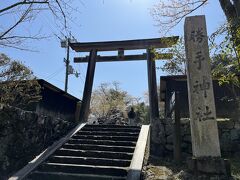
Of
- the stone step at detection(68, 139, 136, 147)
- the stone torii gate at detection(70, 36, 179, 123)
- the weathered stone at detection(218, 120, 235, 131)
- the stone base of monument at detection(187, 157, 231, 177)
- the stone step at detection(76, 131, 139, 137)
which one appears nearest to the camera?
the stone base of monument at detection(187, 157, 231, 177)

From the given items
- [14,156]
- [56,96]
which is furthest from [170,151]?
[56,96]

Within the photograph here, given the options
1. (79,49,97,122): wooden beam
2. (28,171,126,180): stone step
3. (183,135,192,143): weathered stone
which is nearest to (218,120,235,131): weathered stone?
(183,135,192,143): weathered stone

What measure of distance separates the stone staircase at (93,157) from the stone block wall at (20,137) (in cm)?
56

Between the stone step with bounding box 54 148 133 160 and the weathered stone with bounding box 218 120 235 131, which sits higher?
the weathered stone with bounding box 218 120 235 131

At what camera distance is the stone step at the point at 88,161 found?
7219mm

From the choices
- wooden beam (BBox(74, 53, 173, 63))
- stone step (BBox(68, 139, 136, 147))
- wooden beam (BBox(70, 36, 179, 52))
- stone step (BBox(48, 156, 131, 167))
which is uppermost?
wooden beam (BBox(70, 36, 179, 52))

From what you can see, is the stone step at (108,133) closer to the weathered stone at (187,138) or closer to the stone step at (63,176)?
the weathered stone at (187,138)

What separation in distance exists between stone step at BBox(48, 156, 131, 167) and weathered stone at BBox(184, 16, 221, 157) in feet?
6.96

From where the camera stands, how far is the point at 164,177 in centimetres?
638

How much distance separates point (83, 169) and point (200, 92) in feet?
12.6

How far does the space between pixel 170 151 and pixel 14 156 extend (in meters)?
5.55

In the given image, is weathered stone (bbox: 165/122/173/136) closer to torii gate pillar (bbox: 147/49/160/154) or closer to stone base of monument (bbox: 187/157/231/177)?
torii gate pillar (bbox: 147/49/160/154)

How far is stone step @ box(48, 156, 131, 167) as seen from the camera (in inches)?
284

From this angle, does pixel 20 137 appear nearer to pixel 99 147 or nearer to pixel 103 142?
pixel 99 147
